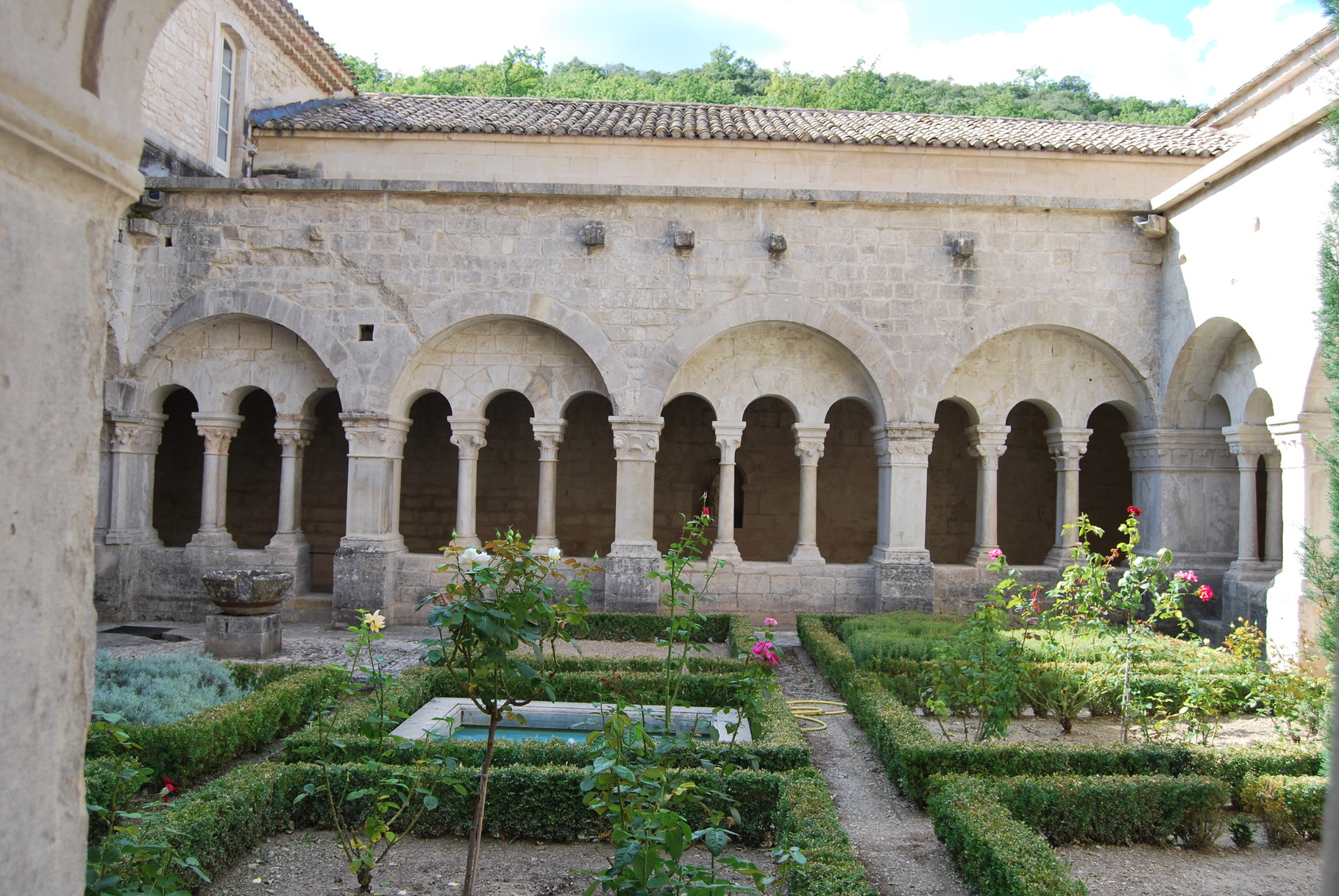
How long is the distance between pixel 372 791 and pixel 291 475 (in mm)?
8269

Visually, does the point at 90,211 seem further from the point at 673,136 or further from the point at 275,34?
the point at 275,34

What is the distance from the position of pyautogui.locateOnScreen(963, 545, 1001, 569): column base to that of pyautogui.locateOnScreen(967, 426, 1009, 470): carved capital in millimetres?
995

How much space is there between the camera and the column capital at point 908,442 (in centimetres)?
1041

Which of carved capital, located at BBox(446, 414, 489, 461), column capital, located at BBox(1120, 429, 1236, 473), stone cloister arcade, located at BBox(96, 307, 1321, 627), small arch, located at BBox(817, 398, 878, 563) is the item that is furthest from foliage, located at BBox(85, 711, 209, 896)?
small arch, located at BBox(817, 398, 878, 563)

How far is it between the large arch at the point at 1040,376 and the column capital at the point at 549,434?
4.72m

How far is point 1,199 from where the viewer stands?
1.73 metres

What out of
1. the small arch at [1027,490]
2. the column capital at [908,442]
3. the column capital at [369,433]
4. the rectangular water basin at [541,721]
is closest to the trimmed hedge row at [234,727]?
the rectangular water basin at [541,721]

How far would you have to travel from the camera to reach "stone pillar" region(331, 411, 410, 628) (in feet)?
33.6

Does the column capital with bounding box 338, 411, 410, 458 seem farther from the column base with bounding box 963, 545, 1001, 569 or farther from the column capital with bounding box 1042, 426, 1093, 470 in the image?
Result: the column capital with bounding box 1042, 426, 1093, 470

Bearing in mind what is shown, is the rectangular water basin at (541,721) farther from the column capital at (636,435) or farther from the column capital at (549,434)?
the column capital at (549,434)

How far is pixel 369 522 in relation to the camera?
414 inches

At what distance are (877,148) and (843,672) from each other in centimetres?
869

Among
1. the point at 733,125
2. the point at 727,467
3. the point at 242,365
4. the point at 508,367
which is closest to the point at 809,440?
the point at 727,467

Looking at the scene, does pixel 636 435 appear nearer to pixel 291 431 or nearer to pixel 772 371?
pixel 772 371
